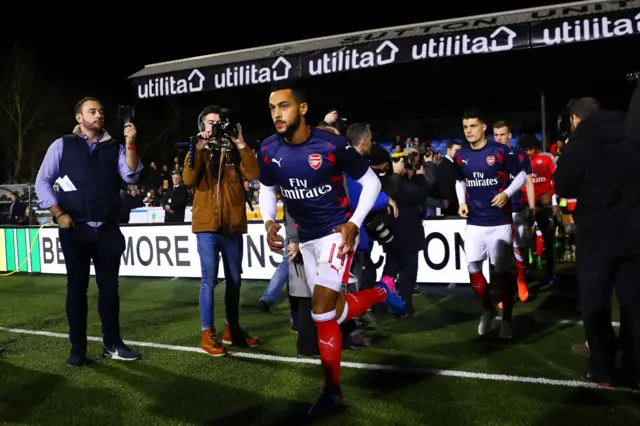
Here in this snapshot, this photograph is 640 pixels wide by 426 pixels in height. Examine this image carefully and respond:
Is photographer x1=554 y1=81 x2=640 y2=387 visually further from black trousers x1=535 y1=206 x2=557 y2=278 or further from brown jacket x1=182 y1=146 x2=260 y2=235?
black trousers x1=535 y1=206 x2=557 y2=278

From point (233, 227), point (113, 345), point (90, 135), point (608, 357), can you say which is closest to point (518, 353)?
point (608, 357)

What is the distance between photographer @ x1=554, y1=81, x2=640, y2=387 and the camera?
4012 mm

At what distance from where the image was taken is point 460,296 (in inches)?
329

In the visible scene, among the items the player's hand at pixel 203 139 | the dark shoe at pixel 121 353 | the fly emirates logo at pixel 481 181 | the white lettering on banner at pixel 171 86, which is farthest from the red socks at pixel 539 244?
the white lettering on banner at pixel 171 86

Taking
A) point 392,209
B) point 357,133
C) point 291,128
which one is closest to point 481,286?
point 392,209

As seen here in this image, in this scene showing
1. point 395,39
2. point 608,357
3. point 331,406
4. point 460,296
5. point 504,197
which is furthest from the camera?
point 395,39

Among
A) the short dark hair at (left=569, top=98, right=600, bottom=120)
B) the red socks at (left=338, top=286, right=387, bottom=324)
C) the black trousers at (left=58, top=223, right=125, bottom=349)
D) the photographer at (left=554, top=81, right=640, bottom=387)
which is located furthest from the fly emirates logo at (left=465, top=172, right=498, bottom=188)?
the black trousers at (left=58, top=223, right=125, bottom=349)

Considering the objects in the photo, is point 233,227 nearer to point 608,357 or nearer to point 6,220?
point 608,357

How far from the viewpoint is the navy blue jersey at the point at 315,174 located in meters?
4.06

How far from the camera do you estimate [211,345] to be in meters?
5.48

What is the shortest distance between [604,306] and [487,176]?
2071 mm

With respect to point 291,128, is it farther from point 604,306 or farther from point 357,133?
point 604,306

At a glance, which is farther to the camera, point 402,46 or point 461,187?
point 402,46

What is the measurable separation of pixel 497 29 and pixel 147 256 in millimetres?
7559
